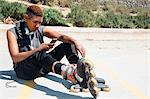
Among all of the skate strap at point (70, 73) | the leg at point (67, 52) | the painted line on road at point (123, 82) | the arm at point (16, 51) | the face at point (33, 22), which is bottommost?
the painted line on road at point (123, 82)

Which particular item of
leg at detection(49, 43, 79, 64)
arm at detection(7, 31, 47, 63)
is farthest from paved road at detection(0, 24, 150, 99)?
arm at detection(7, 31, 47, 63)

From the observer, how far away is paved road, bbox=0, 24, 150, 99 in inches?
312

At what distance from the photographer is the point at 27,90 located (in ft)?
26.3

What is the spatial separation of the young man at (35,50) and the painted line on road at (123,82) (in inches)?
50.3

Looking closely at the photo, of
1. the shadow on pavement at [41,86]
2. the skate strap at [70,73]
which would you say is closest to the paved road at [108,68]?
the shadow on pavement at [41,86]

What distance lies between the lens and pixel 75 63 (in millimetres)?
7742

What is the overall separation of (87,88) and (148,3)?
59.5 feet

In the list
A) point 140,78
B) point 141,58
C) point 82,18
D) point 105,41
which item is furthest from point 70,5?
point 140,78

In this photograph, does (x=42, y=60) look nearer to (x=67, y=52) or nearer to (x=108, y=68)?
(x=67, y=52)

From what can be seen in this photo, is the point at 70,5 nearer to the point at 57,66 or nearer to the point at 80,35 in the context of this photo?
the point at 80,35

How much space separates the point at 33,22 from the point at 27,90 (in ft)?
4.05

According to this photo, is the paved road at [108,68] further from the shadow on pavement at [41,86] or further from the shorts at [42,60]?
the shorts at [42,60]

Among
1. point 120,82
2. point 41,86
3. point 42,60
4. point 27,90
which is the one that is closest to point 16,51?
point 42,60

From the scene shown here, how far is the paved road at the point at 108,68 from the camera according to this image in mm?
7914
